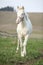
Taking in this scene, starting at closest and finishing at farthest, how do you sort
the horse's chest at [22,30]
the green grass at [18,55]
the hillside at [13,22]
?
the green grass at [18,55], the horse's chest at [22,30], the hillside at [13,22]

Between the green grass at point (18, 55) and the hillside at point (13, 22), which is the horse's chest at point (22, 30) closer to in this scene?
the green grass at point (18, 55)

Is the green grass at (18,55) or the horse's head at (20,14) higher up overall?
the horse's head at (20,14)

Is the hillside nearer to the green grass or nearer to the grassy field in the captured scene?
the grassy field

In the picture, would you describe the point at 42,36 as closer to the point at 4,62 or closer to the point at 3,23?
the point at 3,23

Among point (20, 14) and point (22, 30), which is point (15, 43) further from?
point (20, 14)

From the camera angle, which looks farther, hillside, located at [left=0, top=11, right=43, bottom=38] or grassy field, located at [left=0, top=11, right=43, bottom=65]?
hillside, located at [left=0, top=11, right=43, bottom=38]

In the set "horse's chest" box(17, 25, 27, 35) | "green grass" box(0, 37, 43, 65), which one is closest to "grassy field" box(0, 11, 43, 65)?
→ "green grass" box(0, 37, 43, 65)

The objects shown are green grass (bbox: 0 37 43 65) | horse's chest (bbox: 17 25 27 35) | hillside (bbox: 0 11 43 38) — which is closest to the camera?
green grass (bbox: 0 37 43 65)

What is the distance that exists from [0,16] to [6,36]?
0.40 metres

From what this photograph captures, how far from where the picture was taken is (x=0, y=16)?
9.79 ft

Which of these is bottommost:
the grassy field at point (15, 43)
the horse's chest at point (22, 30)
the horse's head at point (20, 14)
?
the grassy field at point (15, 43)

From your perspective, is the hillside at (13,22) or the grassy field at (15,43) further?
the hillside at (13,22)

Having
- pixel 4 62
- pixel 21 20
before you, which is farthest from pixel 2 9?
pixel 4 62

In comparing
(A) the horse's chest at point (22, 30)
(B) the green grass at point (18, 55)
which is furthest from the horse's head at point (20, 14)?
(B) the green grass at point (18, 55)
